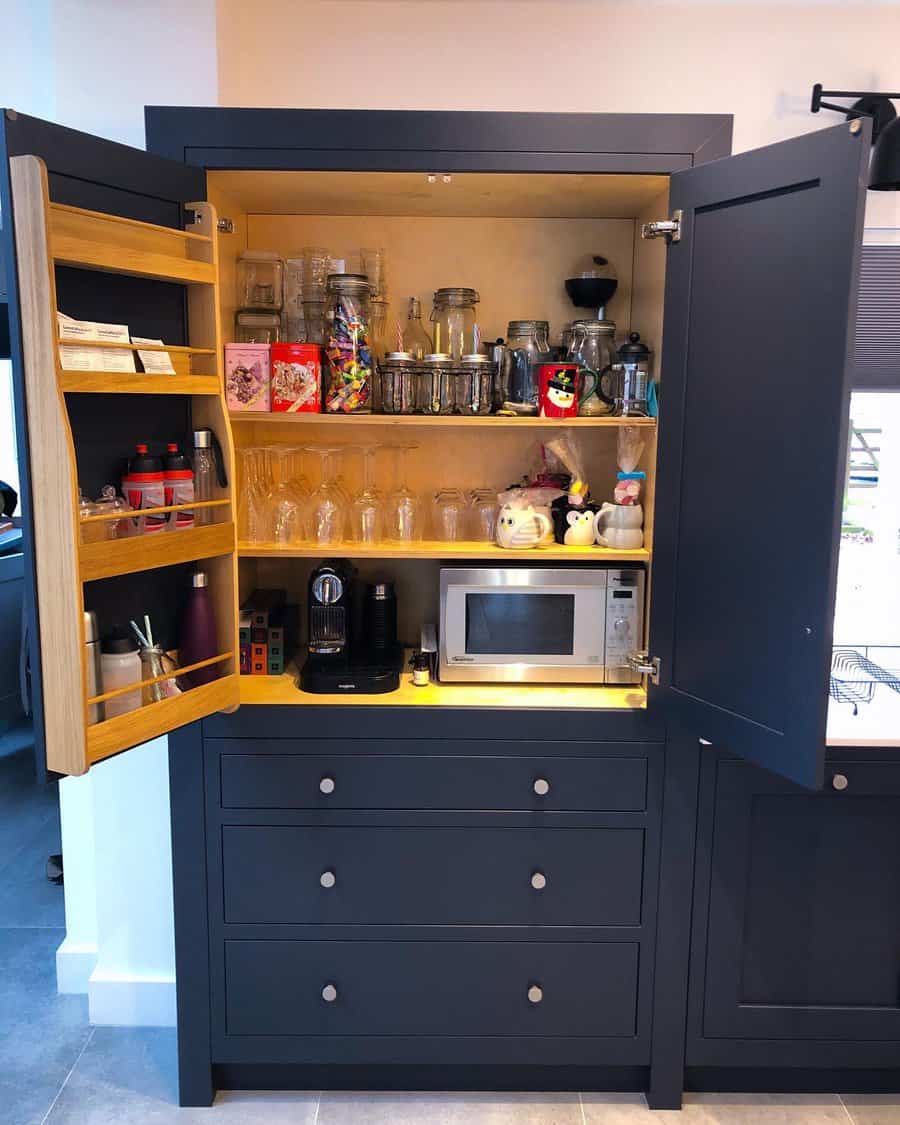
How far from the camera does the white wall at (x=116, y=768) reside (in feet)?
6.88

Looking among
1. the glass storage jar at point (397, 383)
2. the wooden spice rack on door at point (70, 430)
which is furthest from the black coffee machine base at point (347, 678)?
the glass storage jar at point (397, 383)

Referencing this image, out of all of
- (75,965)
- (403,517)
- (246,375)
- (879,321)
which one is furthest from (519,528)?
(75,965)

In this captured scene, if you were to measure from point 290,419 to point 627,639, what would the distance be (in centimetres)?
95

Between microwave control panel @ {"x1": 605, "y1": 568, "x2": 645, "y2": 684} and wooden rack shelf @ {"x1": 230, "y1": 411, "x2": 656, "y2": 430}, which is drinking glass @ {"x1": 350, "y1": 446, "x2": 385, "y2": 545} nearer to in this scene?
wooden rack shelf @ {"x1": 230, "y1": 411, "x2": 656, "y2": 430}

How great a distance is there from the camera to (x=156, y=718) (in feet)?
5.62

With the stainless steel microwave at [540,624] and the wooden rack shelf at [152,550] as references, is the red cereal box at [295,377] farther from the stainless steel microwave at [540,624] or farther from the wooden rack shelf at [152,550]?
the stainless steel microwave at [540,624]

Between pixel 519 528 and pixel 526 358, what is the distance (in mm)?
423

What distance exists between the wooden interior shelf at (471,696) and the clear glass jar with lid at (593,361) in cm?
67

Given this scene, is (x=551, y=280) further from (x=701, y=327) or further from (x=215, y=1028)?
(x=215, y=1028)

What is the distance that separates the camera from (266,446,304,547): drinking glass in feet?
7.09

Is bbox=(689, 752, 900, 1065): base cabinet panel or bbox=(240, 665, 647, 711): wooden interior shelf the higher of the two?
bbox=(240, 665, 647, 711): wooden interior shelf

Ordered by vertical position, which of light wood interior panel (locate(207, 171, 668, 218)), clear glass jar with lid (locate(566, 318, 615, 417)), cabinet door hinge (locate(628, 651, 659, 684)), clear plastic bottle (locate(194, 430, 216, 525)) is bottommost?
cabinet door hinge (locate(628, 651, 659, 684))

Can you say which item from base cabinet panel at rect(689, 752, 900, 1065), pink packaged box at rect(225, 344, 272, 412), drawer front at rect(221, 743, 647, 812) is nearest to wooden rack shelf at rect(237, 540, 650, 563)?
pink packaged box at rect(225, 344, 272, 412)

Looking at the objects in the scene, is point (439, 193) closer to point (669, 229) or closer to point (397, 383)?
point (397, 383)
